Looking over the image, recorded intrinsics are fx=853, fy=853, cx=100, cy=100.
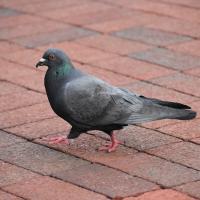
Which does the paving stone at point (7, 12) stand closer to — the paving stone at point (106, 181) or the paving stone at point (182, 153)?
→ the paving stone at point (182, 153)

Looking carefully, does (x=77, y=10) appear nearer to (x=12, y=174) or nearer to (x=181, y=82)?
(x=181, y=82)

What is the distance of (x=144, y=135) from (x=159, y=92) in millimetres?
1282

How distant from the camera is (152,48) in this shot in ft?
33.5

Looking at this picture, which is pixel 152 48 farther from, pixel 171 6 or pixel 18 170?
pixel 18 170

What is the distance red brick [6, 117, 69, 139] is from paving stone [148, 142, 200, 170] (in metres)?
0.98

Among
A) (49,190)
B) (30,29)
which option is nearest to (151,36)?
(30,29)

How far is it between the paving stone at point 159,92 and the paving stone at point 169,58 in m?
0.73

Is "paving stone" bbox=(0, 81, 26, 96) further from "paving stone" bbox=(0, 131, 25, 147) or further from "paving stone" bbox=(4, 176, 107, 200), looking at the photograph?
"paving stone" bbox=(4, 176, 107, 200)

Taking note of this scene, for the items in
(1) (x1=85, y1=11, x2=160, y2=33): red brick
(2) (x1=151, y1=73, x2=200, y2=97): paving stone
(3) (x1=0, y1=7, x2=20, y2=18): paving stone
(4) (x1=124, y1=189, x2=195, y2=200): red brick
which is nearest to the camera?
(4) (x1=124, y1=189, x2=195, y2=200): red brick

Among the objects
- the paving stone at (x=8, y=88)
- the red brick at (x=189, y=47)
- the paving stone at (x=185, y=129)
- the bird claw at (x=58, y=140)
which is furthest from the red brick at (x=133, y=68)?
the bird claw at (x=58, y=140)

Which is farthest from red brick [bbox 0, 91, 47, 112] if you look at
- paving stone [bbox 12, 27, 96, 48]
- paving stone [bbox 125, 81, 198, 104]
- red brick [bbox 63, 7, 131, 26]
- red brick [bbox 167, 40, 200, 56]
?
red brick [bbox 63, 7, 131, 26]

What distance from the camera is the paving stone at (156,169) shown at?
6410 millimetres

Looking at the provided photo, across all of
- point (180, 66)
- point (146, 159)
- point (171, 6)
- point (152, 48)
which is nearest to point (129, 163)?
point (146, 159)

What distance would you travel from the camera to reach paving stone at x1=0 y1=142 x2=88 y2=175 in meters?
6.73
